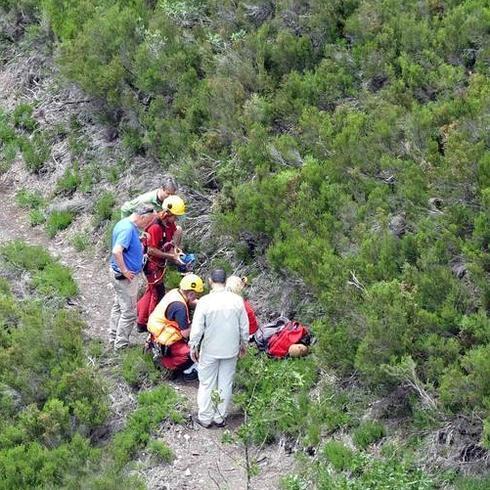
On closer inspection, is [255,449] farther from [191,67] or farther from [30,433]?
[191,67]

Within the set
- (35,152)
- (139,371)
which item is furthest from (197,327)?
(35,152)

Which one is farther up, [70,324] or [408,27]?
[408,27]

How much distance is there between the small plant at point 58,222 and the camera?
13.4m

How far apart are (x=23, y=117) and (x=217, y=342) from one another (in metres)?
8.40

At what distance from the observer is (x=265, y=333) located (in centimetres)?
980

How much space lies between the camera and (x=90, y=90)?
1430cm

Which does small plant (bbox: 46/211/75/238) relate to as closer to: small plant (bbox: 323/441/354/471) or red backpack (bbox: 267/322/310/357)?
red backpack (bbox: 267/322/310/357)

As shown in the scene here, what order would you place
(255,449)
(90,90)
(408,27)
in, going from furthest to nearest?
(90,90), (408,27), (255,449)

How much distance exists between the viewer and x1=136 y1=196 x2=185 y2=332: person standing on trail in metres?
10.5

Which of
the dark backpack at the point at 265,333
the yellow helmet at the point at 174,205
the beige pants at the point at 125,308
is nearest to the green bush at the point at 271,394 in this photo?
the dark backpack at the point at 265,333

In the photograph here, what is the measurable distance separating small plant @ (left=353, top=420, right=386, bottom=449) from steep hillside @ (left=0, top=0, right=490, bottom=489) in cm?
2

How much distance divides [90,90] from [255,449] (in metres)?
7.50

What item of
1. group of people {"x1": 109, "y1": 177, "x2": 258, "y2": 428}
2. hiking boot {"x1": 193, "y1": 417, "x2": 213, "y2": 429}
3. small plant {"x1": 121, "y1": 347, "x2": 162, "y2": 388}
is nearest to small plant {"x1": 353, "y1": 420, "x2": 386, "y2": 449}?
group of people {"x1": 109, "y1": 177, "x2": 258, "y2": 428}

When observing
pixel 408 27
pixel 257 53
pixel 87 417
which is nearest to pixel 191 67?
pixel 257 53
